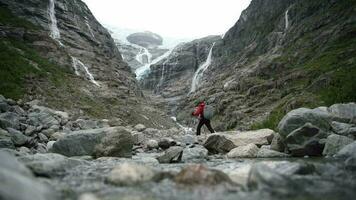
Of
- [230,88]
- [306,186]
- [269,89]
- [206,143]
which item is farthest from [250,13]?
[306,186]

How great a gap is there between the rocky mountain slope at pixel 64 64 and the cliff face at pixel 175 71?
46150 mm

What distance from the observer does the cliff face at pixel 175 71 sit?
144 metres

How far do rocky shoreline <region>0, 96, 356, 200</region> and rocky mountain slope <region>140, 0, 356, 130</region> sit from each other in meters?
11.6

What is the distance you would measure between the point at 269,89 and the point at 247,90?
6.75 metres

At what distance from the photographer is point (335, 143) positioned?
1408cm

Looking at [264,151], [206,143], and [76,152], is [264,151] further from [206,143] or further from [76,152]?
[76,152]

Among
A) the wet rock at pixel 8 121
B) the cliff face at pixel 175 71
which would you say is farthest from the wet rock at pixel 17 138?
the cliff face at pixel 175 71

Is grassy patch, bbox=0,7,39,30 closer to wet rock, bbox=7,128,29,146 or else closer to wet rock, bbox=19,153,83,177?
wet rock, bbox=7,128,29,146

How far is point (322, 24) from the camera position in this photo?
88750 mm

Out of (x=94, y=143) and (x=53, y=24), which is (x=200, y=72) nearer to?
(x=53, y=24)

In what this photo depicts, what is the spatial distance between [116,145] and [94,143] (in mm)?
924

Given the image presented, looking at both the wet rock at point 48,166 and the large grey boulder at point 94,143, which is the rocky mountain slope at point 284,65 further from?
the wet rock at point 48,166

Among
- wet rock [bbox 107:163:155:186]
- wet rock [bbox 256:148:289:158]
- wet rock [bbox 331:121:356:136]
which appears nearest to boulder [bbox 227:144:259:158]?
wet rock [bbox 256:148:289:158]

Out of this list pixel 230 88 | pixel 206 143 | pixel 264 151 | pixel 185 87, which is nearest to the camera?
pixel 264 151
